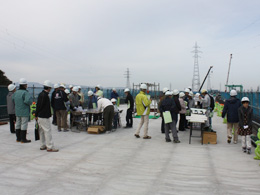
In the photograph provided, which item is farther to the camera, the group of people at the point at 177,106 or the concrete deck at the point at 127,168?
the group of people at the point at 177,106

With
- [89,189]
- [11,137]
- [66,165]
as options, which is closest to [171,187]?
[89,189]

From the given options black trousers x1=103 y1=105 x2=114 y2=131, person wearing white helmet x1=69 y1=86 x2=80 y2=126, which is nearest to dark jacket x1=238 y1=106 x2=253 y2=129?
black trousers x1=103 y1=105 x2=114 y2=131

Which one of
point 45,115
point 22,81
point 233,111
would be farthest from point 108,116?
point 233,111

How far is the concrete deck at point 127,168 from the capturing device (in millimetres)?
4242

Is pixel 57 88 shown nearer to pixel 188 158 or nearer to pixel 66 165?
pixel 66 165

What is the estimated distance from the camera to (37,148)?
23.0 ft

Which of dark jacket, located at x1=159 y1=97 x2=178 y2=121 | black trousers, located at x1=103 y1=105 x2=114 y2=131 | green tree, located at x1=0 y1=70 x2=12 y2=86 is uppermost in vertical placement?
green tree, located at x1=0 y1=70 x2=12 y2=86

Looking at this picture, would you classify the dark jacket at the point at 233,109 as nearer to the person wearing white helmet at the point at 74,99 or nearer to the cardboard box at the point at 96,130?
the cardboard box at the point at 96,130

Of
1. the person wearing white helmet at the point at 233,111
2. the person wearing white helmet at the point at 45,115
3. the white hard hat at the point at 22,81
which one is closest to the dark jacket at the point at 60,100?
the white hard hat at the point at 22,81

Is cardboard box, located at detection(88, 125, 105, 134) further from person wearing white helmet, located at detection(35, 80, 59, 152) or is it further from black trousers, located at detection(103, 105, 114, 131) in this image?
person wearing white helmet, located at detection(35, 80, 59, 152)

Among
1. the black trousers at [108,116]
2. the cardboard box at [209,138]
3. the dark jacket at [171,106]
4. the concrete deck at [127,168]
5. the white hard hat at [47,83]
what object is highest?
the white hard hat at [47,83]

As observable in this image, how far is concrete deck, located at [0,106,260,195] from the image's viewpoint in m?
4.24

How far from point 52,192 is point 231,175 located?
140 inches

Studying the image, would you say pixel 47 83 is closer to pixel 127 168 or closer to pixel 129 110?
pixel 127 168
